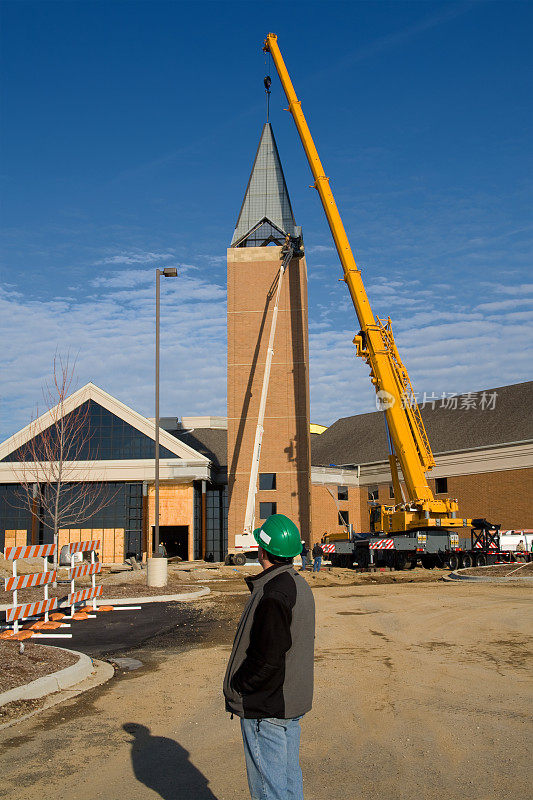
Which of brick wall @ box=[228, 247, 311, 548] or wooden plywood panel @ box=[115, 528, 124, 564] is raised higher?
brick wall @ box=[228, 247, 311, 548]

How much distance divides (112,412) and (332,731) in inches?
1636

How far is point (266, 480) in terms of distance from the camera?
44.4m

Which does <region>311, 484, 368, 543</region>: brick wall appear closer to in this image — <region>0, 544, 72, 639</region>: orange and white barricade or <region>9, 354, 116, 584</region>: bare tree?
<region>9, 354, 116, 584</region>: bare tree

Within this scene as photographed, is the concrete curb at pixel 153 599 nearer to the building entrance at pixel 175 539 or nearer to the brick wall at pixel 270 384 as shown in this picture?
the brick wall at pixel 270 384

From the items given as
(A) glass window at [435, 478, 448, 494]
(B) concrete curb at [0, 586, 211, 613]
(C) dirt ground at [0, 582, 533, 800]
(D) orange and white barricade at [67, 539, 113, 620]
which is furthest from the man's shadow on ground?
(A) glass window at [435, 478, 448, 494]

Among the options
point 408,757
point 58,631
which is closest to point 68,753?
point 408,757

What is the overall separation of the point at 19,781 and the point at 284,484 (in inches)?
1533

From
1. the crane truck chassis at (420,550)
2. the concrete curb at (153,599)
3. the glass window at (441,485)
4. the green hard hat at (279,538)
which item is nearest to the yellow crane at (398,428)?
the crane truck chassis at (420,550)

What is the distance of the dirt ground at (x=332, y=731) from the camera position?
526 centimetres

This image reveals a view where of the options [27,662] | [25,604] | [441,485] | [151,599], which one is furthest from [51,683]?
[441,485]

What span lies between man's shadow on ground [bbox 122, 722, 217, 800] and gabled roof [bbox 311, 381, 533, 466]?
148ft

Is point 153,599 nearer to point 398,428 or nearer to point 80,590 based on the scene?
point 80,590

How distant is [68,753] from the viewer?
603cm

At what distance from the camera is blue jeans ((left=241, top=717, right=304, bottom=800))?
12.5 ft
